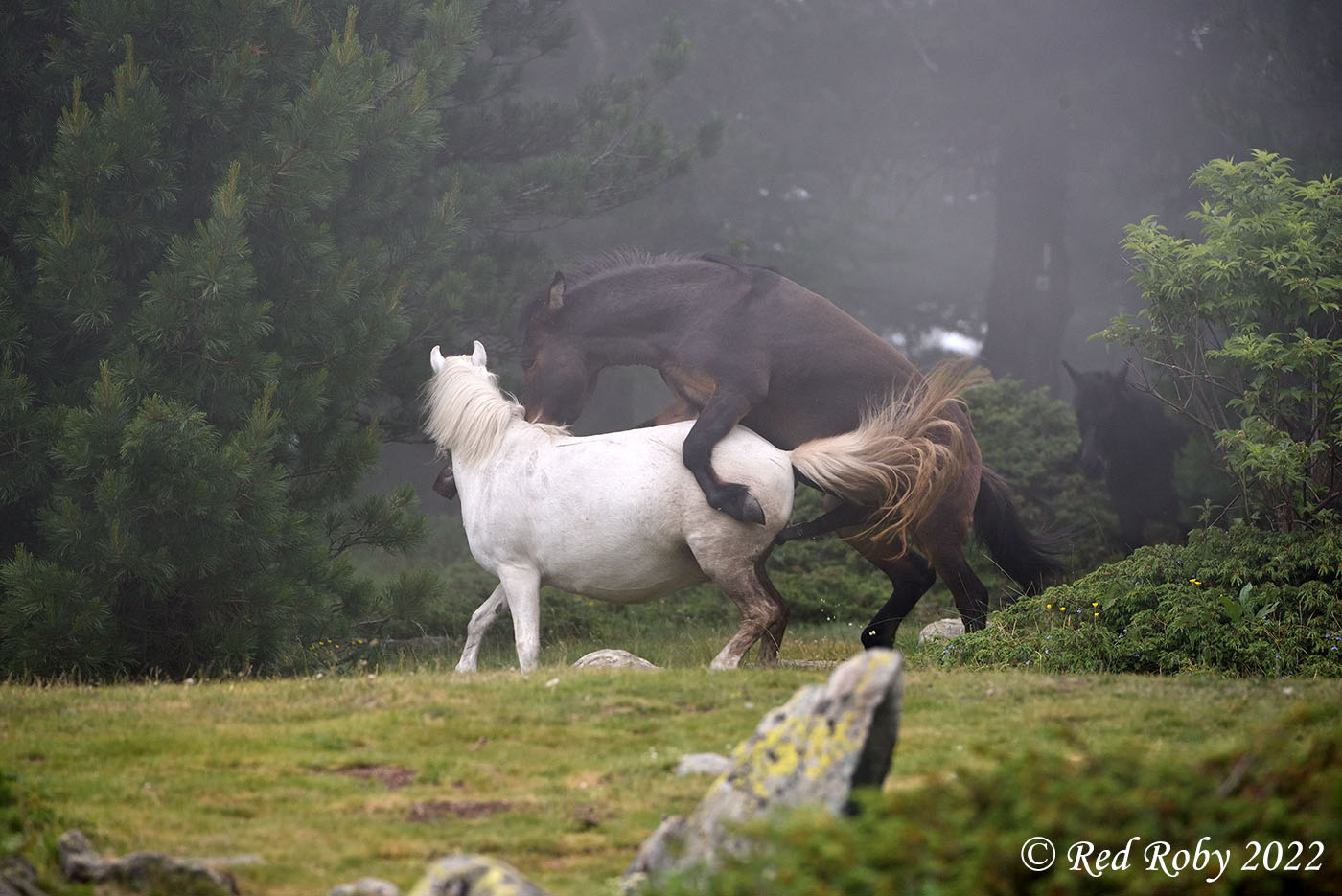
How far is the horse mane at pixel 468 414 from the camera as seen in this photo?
840 cm

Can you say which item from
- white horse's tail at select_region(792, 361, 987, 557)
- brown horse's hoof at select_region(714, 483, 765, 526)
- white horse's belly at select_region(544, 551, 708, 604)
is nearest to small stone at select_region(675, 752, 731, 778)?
brown horse's hoof at select_region(714, 483, 765, 526)

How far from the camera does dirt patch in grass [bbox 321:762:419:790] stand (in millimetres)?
5242

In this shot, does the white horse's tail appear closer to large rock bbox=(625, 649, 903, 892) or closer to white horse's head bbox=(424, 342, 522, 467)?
white horse's head bbox=(424, 342, 522, 467)

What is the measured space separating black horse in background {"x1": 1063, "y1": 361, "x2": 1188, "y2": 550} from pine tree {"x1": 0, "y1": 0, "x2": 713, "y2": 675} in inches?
271

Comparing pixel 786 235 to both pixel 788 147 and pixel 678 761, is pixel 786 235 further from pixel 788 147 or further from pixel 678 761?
pixel 678 761

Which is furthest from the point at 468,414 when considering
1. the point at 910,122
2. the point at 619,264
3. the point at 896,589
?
→ the point at 910,122

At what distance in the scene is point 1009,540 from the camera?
32.4 ft

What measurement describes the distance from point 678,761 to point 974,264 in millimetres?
30201

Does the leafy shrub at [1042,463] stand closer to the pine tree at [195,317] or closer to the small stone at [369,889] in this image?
the pine tree at [195,317]

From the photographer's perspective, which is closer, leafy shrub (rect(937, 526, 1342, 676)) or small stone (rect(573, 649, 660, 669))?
leafy shrub (rect(937, 526, 1342, 676))

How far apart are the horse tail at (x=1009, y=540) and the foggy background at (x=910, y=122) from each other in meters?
11.0

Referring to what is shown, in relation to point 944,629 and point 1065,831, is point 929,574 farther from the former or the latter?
point 1065,831

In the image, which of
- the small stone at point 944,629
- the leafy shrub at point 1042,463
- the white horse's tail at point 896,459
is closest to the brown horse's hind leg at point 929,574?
the white horse's tail at point 896,459

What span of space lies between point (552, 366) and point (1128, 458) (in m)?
6.93
